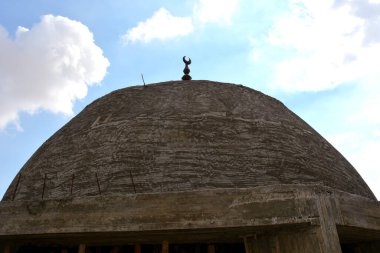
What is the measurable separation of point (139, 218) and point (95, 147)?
1645 mm

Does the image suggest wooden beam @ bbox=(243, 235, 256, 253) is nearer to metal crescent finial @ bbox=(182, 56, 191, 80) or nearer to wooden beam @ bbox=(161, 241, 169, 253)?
wooden beam @ bbox=(161, 241, 169, 253)

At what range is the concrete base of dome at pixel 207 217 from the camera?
335 centimetres

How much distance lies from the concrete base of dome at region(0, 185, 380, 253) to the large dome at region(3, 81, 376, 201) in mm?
649

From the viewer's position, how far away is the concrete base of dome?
11.0 ft

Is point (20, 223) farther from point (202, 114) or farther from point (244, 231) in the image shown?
point (202, 114)

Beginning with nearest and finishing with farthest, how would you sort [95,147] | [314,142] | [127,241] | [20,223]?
[20,223], [127,241], [95,147], [314,142]

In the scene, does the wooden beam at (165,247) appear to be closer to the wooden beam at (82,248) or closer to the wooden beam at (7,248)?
the wooden beam at (82,248)

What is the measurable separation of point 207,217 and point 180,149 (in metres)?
1.29

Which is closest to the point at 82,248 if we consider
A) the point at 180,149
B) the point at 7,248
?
the point at 7,248

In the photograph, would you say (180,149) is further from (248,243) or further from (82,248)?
(82,248)

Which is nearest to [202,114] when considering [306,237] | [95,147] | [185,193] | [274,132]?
[274,132]

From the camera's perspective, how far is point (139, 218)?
3.42 metres

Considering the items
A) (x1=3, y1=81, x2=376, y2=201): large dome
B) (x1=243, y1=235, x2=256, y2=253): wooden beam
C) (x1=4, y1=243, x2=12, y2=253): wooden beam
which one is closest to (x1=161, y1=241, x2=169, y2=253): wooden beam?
(x1=3, y1=81, x2=376, y2=201): large dome

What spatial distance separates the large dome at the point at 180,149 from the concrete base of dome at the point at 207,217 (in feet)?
2.13
